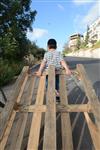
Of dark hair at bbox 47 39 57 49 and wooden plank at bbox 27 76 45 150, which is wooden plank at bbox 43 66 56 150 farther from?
dark hair at bbox 47 39 57 49

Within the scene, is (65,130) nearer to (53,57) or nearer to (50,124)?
(50,124)

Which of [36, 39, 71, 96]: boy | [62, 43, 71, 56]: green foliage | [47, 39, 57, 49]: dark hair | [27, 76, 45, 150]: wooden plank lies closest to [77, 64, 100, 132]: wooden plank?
[27, 76, 45, 150]: wooden plank

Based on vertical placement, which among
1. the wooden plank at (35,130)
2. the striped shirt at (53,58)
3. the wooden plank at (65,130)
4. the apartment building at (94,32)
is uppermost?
the striped shirt at (53,58)

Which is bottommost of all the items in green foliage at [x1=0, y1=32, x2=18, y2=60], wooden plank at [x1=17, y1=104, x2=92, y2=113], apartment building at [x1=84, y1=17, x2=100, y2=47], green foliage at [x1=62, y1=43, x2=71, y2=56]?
green foliage at [x1=62, y1=43, x2=71, y2=56]

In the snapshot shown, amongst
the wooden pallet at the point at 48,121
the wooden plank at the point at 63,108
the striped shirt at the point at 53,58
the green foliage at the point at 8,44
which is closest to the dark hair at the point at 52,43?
the striped shirt at the point at 53,58

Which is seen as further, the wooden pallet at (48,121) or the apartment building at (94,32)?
the apartment building at (94,32)

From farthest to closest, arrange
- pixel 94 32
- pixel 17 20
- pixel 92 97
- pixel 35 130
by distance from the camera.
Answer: pixel 94 32, pixel 17 20, pixel 92 97, pixel 35 130

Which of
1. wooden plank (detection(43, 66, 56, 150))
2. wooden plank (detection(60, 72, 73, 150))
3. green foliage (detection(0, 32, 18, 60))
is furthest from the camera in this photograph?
green foliage (detection(0, 32, 18, 60))

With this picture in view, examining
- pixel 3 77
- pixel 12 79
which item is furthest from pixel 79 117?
pixel 12 79

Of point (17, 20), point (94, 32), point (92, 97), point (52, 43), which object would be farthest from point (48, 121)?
point (94, 32)

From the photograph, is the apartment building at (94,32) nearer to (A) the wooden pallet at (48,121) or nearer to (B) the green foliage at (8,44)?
(B) the green foliage at (8,44)

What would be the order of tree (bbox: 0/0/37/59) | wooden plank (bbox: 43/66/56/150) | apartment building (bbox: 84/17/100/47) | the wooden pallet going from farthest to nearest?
apartment building (bbox: 84/17/100/47), tree (bbox: 0/0/37/59), the wooden pallet, wooden plank (bbox: 43/66/56/150)

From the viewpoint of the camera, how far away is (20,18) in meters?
29.5

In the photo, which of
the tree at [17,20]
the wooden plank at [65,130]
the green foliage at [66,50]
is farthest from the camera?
the green foliage at [66,50]
